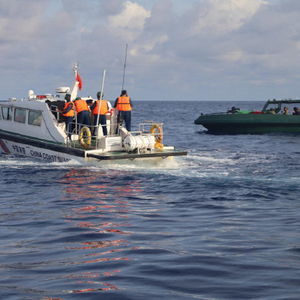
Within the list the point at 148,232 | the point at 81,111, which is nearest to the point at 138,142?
the point at 81,111

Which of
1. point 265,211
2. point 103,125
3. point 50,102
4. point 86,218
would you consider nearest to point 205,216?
point 265,211

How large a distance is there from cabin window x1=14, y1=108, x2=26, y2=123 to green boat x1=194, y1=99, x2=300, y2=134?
19.6m

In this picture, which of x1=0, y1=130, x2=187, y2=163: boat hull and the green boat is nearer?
x1=0, y1=130, x2=187, y2=163: boat hull

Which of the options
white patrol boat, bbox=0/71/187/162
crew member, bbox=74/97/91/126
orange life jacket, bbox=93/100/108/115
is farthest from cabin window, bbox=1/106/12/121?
orange life jacket, bbox=93/100/108/115

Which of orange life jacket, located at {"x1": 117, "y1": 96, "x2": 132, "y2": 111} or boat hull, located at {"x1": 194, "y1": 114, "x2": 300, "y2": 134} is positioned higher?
orange life jacket, located at {"x1": 117, "y1": 96, "x2": 132, "y2": 111}

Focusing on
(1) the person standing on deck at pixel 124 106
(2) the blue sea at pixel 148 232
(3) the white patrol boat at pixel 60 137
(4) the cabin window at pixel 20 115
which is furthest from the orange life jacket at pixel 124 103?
(4) the cabin window at pixel 20 115

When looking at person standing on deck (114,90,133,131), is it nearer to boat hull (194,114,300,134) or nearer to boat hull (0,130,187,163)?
boat hull (0,130,187,163)

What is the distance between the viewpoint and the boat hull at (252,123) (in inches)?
1368

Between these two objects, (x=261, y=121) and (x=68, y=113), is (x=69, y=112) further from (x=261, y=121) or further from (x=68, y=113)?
(x=261, y=121)

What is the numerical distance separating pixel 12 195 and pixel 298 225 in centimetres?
668

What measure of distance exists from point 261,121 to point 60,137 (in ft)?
67.1

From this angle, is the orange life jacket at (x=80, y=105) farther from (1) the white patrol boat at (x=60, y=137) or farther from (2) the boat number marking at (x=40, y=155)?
(2) the boat number marking at (x=40, y=155)

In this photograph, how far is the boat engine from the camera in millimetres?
16325

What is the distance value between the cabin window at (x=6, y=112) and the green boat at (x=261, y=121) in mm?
19416
